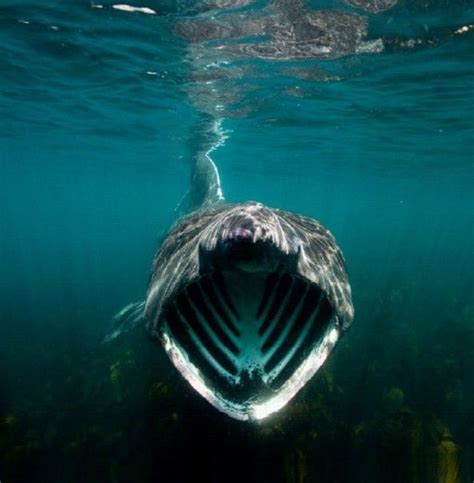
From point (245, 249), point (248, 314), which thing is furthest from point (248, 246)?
point (248, 314)

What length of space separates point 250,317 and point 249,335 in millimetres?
123

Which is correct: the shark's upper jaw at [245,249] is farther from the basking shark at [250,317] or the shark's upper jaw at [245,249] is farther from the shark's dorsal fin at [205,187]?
the shark's dorsal fin at [205,187]

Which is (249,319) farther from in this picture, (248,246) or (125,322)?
(125,322)

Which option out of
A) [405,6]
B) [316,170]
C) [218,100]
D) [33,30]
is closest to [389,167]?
[316,170]

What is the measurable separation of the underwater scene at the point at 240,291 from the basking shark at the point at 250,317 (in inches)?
0.6

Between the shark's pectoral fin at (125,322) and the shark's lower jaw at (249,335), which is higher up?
the shark's lower jaw at (249,335)

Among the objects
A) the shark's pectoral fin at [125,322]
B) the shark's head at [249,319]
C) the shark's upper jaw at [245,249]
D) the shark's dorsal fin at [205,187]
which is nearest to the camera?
the shark's upper jaw at [245,249]

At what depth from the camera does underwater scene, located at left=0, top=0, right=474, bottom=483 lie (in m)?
2.74

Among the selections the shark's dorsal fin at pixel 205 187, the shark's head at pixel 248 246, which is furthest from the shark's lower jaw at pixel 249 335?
the shark's dorsal fin at pixel 205 187

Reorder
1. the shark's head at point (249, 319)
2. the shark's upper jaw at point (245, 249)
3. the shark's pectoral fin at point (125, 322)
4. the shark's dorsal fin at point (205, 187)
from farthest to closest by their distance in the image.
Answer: the shark's dorsal fin at point (205, 187) < the shark's pectoral fin at point (125, 322) < the shark's head at point (249, 319) < the shark's upper jaw at point (245, 249)

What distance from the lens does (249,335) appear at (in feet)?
9.21

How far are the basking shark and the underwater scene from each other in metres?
0.01

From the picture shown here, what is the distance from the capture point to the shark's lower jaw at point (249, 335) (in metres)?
2.50

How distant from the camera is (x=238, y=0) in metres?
9.30
